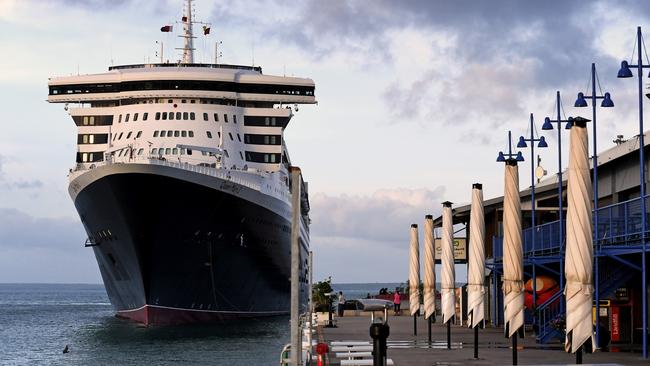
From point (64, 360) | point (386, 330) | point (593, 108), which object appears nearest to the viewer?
point (386, 330)

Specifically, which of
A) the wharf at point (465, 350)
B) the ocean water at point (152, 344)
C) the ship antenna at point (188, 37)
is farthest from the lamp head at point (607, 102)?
the ship antenna at point (188, 37)

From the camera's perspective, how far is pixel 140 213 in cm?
4800

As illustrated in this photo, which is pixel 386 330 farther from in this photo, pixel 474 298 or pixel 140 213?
pixel 140 213

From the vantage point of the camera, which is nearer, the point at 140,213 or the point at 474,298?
the point at 474,298

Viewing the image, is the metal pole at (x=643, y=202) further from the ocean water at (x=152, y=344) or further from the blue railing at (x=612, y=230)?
the ocean water at (x=152, y=344)

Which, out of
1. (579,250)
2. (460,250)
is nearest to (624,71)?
(579,250)

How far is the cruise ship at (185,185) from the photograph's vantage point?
48344 millimetres

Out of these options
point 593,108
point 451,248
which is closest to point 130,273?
point 451,248

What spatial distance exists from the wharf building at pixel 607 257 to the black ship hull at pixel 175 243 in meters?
13.2

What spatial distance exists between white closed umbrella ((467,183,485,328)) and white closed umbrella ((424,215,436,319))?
18.4ft

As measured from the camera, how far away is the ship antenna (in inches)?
2743

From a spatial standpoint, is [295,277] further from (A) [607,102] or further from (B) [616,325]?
(B) [616,325]

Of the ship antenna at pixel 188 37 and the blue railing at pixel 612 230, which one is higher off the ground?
the ship antenna at pixel 188 37

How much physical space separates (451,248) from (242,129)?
Result: 32471mm
